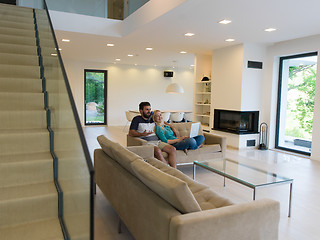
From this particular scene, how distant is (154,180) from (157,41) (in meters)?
5.56

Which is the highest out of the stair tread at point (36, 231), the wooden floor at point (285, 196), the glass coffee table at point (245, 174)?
the glass coffee table at point (245, 174)

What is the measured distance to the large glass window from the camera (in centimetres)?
651

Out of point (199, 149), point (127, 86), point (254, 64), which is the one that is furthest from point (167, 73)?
point (199, 149)

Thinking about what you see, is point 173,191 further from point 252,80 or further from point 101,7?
point 252,80

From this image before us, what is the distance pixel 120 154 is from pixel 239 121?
5.09 meters

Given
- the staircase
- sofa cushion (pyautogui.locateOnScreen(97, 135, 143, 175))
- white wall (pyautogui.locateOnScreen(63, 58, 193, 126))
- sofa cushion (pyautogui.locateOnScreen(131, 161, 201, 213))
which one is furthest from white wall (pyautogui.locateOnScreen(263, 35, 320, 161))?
white wall (pyautogui.locateOnScreen(63, 58, 193, 126))

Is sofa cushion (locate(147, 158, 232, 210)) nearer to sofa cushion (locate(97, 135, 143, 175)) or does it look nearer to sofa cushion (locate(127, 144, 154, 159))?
sofa cushion (locate(97, 135, 143, 175))

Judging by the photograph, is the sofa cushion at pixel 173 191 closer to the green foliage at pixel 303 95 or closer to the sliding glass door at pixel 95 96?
the green foliage at pixel 303 95

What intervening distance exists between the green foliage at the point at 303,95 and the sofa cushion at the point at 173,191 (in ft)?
18.7

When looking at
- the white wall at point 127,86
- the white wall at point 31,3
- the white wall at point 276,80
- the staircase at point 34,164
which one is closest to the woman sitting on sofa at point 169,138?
the staircase at point 34,164

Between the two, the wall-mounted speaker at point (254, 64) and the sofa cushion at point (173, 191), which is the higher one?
the wall-mounted speaker at point (254, 64)

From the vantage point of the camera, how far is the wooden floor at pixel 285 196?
2.72 meters

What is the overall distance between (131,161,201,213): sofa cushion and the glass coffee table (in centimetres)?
140

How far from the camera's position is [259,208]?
1.96 m
